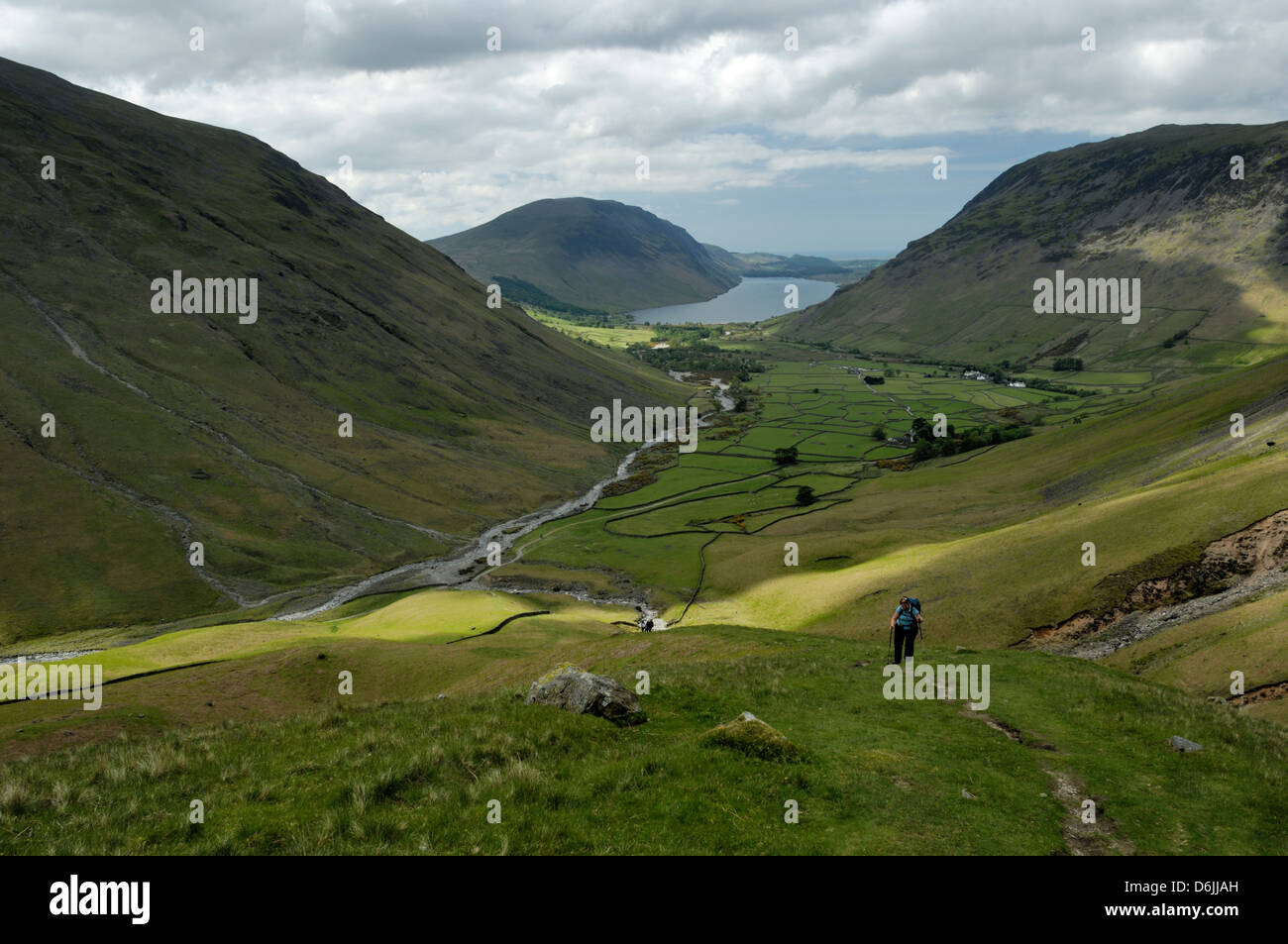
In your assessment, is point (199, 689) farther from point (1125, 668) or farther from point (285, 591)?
point (285, 591)

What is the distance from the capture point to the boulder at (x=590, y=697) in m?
21.5

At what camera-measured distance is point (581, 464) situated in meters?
196

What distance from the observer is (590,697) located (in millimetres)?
21438

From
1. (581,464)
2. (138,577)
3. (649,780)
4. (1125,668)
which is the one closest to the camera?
(649,780)

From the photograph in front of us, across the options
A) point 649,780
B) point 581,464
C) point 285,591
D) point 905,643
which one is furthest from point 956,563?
point 581,464

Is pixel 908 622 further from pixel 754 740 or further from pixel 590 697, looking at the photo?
pixel 590 697

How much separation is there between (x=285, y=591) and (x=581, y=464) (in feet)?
304

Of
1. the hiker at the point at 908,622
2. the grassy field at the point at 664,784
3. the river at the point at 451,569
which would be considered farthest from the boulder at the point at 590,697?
the river at the point at 451,569

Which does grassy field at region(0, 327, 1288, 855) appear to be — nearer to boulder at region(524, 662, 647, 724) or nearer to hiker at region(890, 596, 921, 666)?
boulder at region(524, 662, 647, 724)

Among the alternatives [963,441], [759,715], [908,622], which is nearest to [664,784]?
[759,715]

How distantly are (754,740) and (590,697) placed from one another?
5479 millimetres

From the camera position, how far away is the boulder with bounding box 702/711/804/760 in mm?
18062

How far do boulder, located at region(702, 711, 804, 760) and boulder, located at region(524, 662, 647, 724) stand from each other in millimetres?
3610

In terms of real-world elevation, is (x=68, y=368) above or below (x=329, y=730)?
above
